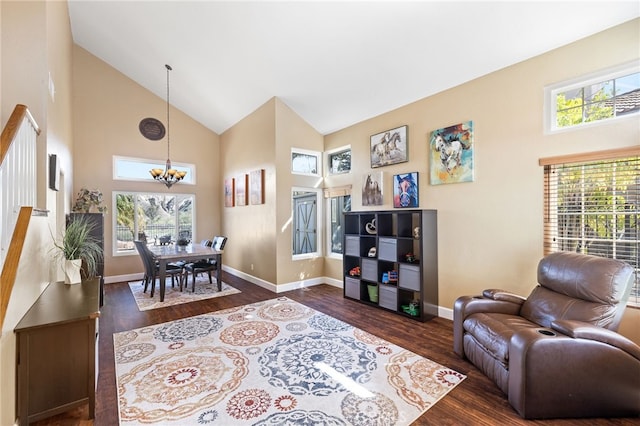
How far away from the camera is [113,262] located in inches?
239

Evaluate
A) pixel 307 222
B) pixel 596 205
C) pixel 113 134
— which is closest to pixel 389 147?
pixel 307 222

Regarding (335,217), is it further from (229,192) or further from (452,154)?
(229,192)

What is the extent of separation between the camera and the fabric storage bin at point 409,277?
3.80 meters

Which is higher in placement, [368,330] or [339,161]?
[339,161]

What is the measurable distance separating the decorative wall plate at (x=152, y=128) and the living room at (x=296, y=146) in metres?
0.14

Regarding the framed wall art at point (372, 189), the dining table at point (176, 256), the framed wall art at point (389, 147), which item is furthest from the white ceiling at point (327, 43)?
the dining table at point (176, 256)

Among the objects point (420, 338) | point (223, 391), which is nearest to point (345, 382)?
point (223, 391)

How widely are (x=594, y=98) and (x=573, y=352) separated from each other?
2460 mm

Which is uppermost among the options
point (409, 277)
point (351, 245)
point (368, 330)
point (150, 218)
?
point (150, 218)

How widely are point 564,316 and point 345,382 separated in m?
1.97

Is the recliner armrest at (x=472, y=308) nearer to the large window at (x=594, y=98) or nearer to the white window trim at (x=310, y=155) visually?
the large window at (x=594, y=98)

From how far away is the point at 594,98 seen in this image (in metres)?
2.77

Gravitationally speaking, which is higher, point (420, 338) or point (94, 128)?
point (94, 128)

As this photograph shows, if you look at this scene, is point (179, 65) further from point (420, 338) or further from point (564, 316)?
point (564, 316)
